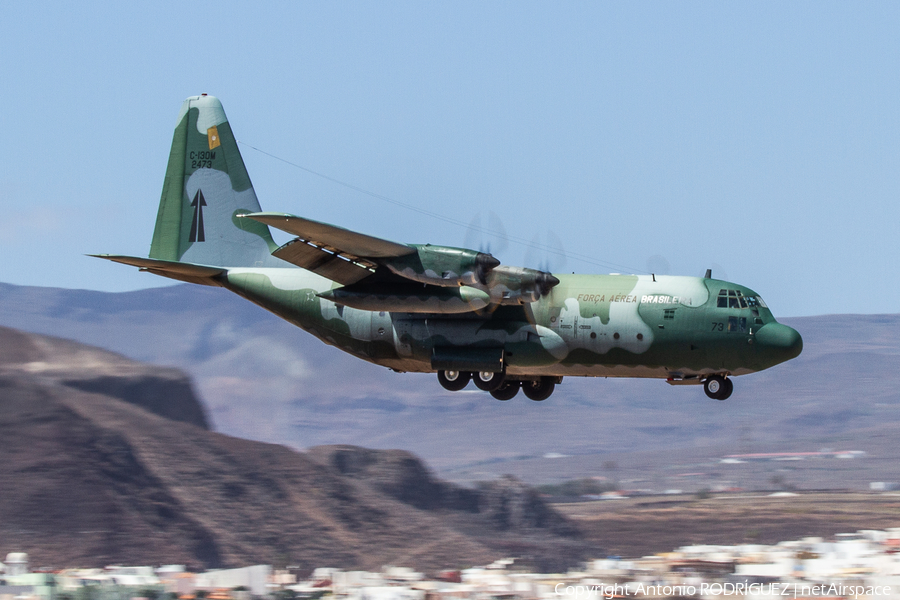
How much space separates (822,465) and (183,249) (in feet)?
365

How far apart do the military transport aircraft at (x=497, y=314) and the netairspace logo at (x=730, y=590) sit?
68.6 ft

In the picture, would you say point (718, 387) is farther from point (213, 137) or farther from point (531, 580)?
point (531, 580)

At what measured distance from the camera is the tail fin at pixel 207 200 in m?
33.1

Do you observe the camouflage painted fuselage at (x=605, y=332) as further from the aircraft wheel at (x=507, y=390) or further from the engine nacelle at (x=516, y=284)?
the aircraft wheel at (x=507, y=390)

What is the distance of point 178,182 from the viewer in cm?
3422

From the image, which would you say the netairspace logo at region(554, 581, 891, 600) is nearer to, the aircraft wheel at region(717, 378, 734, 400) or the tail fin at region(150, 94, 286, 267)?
the aircraft wheel at region(717, 378, 734, 400)

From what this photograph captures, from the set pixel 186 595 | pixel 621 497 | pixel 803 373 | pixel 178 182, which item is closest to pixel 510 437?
pixel 621 497

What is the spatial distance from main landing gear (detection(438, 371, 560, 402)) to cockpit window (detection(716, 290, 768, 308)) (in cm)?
484

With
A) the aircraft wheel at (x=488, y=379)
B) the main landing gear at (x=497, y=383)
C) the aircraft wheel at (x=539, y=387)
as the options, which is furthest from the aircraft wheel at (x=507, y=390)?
the aircraft wheel at (x=488, y=379)

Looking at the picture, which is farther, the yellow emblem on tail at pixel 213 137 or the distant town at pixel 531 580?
the distant town at pixel 531 580

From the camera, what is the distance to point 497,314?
29.6 metres

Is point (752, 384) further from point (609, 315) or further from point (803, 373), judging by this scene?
point (609, 315)

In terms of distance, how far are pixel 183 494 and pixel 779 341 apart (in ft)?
157

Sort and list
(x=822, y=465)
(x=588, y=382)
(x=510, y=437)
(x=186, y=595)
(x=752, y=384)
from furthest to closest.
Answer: (x=588, y=382) < (x=752, y=384) < (x=510, y=437) < (x=822, y=465) < (x=186, y=595)
